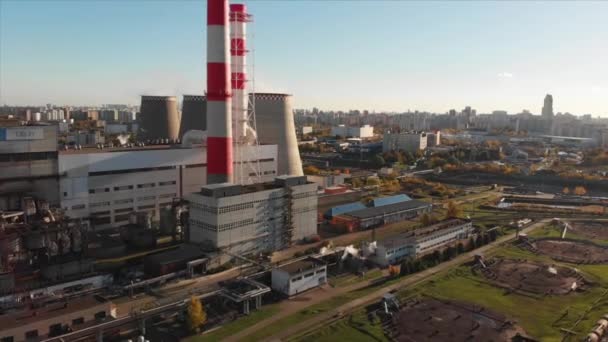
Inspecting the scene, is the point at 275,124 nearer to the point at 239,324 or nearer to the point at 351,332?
the point at 239,324

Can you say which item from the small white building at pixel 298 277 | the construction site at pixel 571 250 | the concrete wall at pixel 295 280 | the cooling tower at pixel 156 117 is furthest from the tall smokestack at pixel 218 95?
the cooling tower at pixel 156 117

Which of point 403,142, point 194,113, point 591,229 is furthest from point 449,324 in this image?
point 403,142

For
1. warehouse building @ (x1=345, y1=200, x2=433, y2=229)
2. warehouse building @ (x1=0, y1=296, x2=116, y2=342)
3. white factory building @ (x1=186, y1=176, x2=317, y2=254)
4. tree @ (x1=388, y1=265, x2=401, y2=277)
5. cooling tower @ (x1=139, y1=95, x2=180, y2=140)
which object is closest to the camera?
warehouse building @ (x1=0, y1=296, x2=116, y2=342)

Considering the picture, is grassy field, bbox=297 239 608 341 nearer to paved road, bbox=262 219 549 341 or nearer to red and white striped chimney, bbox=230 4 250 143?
paved road, bbox=262 219 549 341

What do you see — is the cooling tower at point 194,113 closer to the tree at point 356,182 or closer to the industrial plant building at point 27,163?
the tree at point 356,182

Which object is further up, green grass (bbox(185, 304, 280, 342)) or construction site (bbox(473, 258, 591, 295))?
construction site (bbox(473, 258, 591, 295))

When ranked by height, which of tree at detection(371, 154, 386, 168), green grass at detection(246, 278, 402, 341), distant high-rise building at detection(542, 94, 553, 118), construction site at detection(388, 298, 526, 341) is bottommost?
construction site at detection(388, 298, 526, 341)

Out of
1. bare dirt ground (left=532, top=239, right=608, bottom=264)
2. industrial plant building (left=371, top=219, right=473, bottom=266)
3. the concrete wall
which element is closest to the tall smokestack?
the concrete wall
